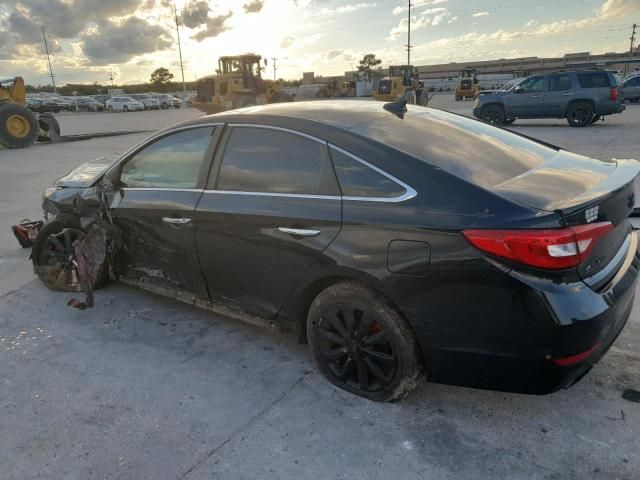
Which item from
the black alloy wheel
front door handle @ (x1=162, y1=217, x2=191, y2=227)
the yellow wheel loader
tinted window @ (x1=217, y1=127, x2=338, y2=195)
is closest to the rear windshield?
tinted window @ (x1=217, y1=127, x2=338, y2=195)

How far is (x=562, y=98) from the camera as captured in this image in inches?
617

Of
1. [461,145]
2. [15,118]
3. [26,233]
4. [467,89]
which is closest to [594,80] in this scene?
[461,145]

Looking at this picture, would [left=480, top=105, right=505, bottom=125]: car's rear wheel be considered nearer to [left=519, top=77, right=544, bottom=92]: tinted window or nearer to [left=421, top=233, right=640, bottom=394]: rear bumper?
[left=519, top=77, right=544, bottom=92]: tinted window

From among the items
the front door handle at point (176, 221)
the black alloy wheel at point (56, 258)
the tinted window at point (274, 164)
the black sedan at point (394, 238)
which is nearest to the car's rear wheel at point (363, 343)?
the black sedan at point (394, 238)

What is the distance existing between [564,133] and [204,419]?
48.0ft

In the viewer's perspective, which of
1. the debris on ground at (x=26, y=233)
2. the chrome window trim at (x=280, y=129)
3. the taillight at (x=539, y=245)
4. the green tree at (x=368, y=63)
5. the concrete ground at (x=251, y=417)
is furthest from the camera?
the green tree at (x=368, y=63)

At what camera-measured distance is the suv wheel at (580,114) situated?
607 inches

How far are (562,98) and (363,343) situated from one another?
16.0 meters

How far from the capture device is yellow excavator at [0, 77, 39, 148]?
14914mm

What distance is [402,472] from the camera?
2184 mm

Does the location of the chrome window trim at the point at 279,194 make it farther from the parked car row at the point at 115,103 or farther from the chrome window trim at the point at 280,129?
the parked car row at the point at 115,103

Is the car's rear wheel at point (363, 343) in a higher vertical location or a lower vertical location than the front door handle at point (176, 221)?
lower

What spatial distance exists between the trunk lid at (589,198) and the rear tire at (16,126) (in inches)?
656

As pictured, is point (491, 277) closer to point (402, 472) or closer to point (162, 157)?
point (402, 472)
